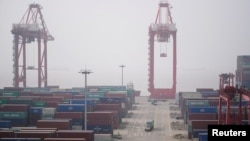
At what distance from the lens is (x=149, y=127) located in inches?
1767

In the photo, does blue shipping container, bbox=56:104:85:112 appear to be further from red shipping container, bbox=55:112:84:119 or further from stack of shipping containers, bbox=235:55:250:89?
stack of shipping containers, bbox=235:55:250:89

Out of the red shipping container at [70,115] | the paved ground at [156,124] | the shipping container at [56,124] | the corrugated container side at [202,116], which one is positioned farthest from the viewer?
the corrugated container side at [202,116]

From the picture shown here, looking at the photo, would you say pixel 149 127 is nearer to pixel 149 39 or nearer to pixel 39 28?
pixel 149 39

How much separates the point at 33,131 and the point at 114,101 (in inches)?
834

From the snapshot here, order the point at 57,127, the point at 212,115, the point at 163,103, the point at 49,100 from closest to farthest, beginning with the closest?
the point at 57,127, the point at 212,115, the point at 49,100, the point at 163,103

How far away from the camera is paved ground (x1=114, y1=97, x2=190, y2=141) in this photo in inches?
1603

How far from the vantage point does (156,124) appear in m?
49.9

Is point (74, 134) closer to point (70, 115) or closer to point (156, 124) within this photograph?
point (70, 115)

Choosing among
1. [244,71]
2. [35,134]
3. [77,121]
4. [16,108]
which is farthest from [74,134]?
[244,71]

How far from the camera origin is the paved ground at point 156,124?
1603 inches

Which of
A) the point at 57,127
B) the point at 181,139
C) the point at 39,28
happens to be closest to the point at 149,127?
the point at 181,139

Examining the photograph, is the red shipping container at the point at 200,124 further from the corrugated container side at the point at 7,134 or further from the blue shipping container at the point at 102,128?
the corrugated container side at the point at 7,134

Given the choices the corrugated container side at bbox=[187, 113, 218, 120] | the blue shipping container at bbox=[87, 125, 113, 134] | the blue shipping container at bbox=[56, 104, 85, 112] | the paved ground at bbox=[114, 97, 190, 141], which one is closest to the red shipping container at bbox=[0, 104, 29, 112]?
the blue shipping container at bbox=[56, 104, 85, 112]

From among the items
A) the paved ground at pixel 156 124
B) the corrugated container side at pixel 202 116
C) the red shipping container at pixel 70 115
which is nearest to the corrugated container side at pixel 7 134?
the red shipping container at pixel 70 115
